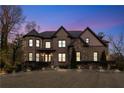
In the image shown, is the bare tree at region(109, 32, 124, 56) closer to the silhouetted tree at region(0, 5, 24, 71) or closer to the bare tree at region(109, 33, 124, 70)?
the bare tree at region(109, 33, 124, 70)

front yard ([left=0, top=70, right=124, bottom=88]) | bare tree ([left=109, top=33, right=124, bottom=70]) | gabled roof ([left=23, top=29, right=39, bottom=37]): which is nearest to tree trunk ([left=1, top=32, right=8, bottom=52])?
gabled roof ([left=23, top=29, right=39, bottom=37])

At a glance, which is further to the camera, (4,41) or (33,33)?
(33,33)

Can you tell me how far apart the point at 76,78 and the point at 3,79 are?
288 centimetres

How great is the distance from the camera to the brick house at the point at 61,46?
22.6m

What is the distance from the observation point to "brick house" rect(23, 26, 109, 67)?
2258cm

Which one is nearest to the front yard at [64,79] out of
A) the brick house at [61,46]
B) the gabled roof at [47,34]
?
the brick house at [61,46]

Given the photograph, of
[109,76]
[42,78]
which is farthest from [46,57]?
[109,76]

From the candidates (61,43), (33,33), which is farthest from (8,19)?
(61,43)

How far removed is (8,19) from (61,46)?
8.00 ft

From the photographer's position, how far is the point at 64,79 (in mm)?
21938

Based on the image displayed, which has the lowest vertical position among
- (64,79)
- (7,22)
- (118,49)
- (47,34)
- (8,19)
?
(64,79)

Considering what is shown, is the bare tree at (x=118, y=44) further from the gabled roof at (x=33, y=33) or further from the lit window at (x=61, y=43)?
the gabled roof at (x=33, y=33)

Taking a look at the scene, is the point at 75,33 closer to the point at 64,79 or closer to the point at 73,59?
the point at 73,59

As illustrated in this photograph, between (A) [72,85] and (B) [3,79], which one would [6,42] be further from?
(A) [72,85]
